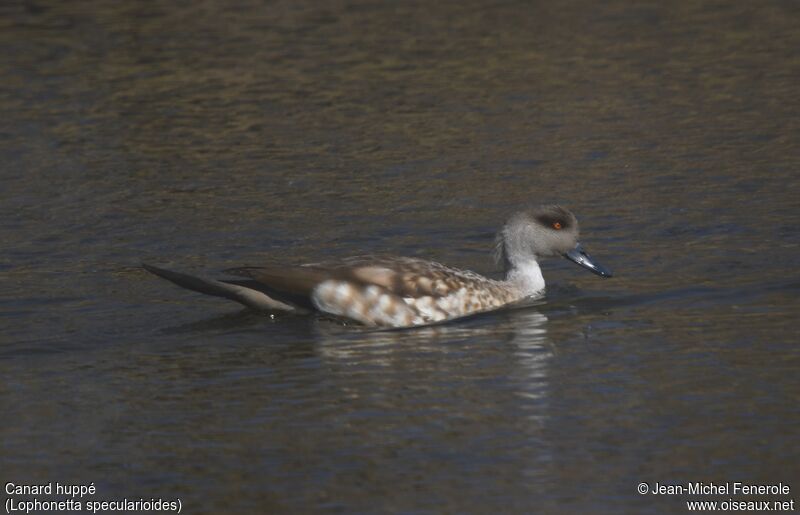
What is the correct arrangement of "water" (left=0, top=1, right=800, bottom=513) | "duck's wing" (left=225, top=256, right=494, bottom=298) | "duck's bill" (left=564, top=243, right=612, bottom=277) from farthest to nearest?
1. "duck's bill" (left=564, top=243, right=612, bottom=277)
2. "duck's wing" (left=225, top=256, right=494, bottom=298)
3. "water" (left=0, top=1, right=800, bottom=513)

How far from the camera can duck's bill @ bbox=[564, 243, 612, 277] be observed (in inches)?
481

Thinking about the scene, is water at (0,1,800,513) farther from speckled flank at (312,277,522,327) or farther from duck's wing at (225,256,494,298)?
duck's wing at (225,256,494,298)

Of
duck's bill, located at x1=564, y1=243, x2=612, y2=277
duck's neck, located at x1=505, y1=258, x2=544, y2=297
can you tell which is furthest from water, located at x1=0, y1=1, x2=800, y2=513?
duck's neck, located at x1=505, y1=258, x2=544, y2=297

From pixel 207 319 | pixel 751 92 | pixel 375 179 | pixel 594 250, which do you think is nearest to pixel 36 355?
pixel 207 319

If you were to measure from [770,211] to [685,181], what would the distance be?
1.40 m

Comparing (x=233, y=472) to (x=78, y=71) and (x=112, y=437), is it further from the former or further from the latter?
(x=78, y=71)

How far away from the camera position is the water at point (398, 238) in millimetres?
8516

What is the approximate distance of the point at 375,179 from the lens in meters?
15.8

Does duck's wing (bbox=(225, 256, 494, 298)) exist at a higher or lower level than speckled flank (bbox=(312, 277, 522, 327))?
higher

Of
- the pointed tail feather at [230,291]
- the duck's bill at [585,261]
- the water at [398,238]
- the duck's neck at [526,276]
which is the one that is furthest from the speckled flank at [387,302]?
the duck's bill at [585,261]

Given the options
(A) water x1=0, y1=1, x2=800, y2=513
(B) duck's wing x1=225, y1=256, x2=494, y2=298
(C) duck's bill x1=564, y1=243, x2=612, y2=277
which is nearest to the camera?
(A) water x1=0, y1=1, x2=800, y2=513

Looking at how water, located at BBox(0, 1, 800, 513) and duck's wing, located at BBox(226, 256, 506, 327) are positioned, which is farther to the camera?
duck's wing, located at BBox(226, 256, 506, 327)

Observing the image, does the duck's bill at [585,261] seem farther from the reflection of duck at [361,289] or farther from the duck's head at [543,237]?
the reflection of duck at [361,289]

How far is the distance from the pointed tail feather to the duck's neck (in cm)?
166
